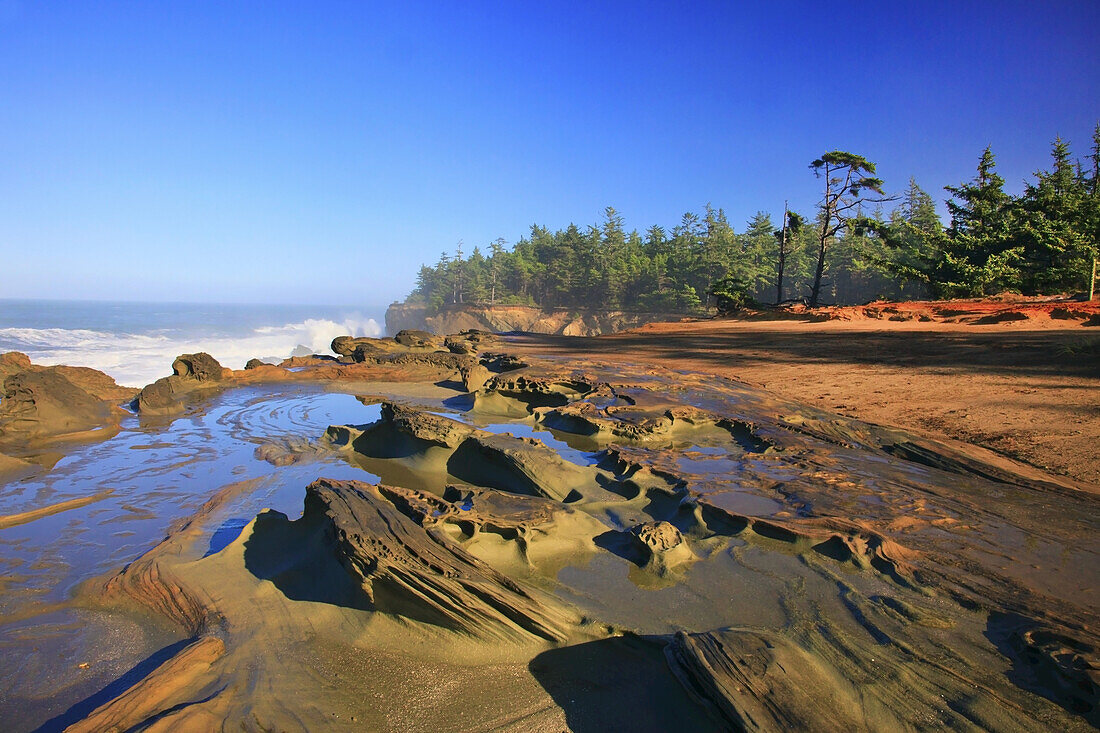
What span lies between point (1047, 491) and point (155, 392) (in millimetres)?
11947

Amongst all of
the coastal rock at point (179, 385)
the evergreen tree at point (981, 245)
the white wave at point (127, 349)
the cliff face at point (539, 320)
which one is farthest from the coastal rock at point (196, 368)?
the cliff face at point (539, 320)

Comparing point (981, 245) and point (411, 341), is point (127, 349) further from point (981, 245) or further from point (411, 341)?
point (981, 245)

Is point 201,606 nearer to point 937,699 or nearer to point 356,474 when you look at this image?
point 356,474

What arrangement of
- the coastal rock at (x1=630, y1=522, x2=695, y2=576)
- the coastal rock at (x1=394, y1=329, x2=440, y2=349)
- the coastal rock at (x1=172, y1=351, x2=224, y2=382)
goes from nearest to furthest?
the coastal rock at (x1=630, y1=522, x2=695, y2=576), the coastal rock at (x1=172, y1=351, x2=224, y2=382), the coastal rock at (x1=394, y1=329, x2=440, y2=349)

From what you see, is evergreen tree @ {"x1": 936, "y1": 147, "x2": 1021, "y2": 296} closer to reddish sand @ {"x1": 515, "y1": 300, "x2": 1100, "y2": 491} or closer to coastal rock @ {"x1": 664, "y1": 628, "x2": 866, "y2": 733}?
reddish sand @ {"x1": 515, "y1": 300, "x2": 1100, "y2": 491}

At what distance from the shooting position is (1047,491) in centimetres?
466

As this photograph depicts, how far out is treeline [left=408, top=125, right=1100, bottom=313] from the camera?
71.7 ft

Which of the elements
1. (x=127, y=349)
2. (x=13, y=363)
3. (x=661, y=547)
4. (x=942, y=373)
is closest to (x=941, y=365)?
(x=942, y=373)

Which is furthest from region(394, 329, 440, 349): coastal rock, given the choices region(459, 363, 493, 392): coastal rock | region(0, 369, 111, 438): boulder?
region(0, 369, 111, 438): boulder

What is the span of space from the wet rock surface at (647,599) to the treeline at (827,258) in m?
19.6

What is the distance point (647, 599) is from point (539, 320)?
46125 mm

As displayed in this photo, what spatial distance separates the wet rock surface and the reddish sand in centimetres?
137

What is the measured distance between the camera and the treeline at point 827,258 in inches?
861

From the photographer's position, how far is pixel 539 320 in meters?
48.9
